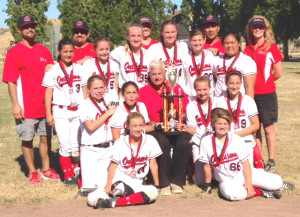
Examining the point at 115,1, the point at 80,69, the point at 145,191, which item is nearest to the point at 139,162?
the point at 145,191

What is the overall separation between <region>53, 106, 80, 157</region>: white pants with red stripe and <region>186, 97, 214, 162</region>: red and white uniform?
1633mm

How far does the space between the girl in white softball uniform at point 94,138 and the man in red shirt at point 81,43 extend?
0.97 m

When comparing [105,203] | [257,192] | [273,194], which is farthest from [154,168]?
[273,194]

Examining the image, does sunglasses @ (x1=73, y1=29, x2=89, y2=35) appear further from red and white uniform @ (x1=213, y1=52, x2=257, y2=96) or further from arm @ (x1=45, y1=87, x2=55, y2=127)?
Result: red and white uniform @ (x1=213, y1=52, x2=257, y2=96)

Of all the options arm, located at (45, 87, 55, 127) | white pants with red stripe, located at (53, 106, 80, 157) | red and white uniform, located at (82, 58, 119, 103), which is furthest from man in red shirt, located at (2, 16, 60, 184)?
red and white uniform, located at (82, 58, 119, 103)

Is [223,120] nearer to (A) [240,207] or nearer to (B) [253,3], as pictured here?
(A) [240,207]

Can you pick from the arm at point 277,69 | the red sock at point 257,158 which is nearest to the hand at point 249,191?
the red sock at point 257,158

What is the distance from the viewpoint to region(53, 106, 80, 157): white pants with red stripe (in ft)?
20.2

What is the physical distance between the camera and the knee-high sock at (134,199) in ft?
17.2

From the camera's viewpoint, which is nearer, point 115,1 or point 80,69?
point 80,69

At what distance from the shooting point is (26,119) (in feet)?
20.6

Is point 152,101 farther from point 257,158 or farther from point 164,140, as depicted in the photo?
point 257,158

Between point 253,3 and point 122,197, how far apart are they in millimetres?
54174

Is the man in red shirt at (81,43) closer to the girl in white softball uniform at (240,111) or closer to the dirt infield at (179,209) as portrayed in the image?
the girl in white softball uniform at (240,111)
